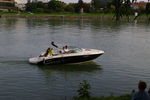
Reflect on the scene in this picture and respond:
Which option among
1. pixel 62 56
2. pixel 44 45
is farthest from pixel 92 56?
pixel 44 45

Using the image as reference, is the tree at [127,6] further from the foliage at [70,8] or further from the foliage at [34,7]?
the foliage at [34,7]

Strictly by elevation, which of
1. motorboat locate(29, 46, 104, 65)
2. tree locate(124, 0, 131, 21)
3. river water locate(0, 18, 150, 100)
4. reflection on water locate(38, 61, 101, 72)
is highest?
tree locate(124, 0, 131, 21)

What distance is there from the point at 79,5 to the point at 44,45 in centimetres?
13147

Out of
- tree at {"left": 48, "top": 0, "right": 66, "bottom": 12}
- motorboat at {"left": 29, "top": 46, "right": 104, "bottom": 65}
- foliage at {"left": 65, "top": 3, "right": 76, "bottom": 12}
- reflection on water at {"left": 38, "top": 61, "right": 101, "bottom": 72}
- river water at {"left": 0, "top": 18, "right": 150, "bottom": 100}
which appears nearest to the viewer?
river water at {"left": 0, "top": 18, "right": 150, "bottom": 100}

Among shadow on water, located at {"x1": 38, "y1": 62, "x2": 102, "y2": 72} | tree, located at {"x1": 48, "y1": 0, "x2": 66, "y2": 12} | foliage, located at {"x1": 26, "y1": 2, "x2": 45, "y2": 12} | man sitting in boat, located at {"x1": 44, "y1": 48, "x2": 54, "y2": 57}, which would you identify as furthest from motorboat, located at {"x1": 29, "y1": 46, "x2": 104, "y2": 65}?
foliage, located at {"x1": 26, "y1": 2, "x2": 45, "y2": 12}

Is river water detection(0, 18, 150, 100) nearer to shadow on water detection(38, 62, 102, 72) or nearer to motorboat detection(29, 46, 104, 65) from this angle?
shadow on water detection(38, 62, 102, 72)

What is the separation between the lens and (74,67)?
103ft

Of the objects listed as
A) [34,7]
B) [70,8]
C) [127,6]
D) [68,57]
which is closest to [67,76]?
[68,57]

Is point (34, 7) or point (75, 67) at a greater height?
point (34, 7)

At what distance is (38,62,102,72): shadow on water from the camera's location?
30.4 m

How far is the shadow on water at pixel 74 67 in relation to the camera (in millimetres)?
30391

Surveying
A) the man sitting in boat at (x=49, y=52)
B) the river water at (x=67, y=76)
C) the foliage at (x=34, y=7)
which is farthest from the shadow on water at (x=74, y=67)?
the foliage at (x=34, y=7)

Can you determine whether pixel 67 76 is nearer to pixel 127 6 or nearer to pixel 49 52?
pixel 49 52

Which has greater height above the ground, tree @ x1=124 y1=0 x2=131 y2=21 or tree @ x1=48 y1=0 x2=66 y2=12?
tree @ x1=124 y1=0 x2=131 y2=21
